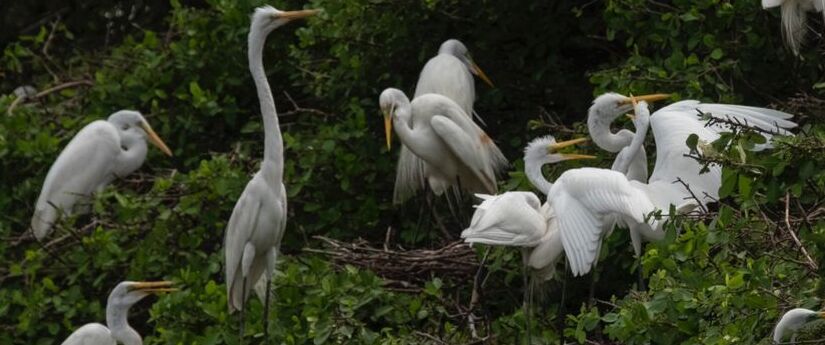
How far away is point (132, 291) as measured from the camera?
6.60 metres

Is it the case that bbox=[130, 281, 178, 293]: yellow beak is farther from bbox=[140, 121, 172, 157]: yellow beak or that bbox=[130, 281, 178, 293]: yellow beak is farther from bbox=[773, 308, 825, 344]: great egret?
bbox=[773, 308, 825, 344]: great egret

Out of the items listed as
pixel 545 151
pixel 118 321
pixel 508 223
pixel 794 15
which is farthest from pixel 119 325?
pixel 794 15

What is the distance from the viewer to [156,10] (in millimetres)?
9164

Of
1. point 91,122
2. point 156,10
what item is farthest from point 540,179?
point 156,10

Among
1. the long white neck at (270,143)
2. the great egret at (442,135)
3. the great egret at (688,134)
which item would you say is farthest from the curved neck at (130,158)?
the great egret at (688,134)

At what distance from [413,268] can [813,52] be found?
1.39 m

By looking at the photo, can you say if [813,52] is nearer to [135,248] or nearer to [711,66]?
[711,66]

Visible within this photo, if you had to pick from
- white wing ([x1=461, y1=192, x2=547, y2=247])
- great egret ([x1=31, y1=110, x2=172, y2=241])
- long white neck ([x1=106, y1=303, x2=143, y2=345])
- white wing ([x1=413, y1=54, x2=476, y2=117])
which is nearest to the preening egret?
white wing ([x1=461, y1=192, x2=547, y2=247])

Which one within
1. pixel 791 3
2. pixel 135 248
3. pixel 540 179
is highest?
pixel 791 3

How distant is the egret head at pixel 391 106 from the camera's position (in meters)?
6.88

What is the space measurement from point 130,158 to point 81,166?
0.22m

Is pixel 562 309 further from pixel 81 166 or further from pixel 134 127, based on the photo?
pixel 81 166

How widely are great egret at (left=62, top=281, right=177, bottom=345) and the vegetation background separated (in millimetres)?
74

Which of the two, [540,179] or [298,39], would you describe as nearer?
[540,179]
